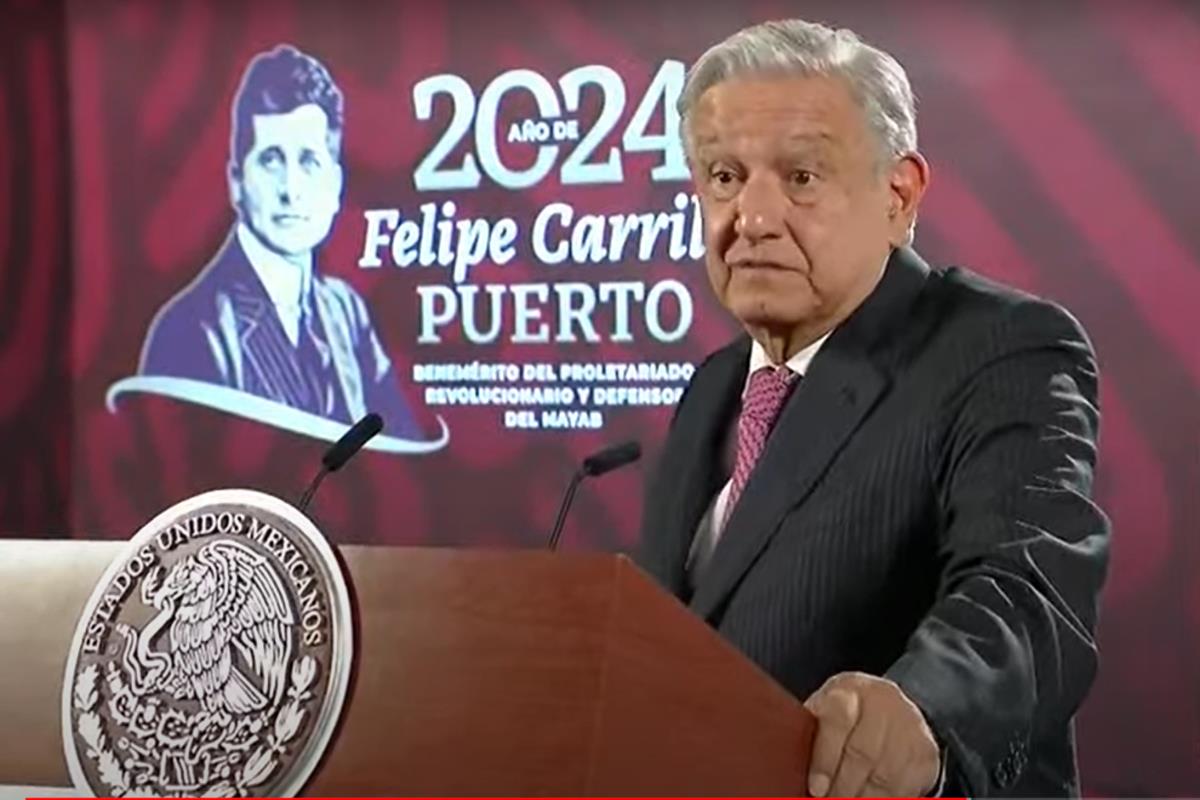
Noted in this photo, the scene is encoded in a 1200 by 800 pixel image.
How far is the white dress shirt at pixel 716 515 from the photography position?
1708mm

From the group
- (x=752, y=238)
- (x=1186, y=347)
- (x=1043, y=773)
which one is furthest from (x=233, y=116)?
(x=1043, y=773)

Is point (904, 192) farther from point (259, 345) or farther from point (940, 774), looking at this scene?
point (259, 345)

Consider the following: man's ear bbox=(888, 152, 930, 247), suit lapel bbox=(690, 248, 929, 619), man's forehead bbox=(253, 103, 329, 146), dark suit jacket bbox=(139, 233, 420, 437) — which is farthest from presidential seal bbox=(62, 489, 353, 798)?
man's forehead bbox=(253, 103, 329, 146)

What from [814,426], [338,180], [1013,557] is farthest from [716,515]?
[338,180]

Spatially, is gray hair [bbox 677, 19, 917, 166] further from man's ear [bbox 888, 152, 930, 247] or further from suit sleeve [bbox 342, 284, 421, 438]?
suit sleeve [bbox 342, 284, 421, 438]

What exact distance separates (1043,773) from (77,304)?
3516mm

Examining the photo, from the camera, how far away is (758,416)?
5.71 ft

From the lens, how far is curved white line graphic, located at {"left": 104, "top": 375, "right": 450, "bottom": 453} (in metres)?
4.18

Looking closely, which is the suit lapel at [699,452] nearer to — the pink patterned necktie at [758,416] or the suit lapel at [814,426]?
the pink patterned necktie at [758,416]

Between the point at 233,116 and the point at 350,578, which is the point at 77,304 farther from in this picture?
the point at 350,578

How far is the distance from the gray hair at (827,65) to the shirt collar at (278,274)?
106 inches

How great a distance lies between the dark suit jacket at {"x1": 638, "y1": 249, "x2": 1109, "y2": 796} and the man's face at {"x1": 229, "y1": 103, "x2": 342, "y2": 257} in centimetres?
270

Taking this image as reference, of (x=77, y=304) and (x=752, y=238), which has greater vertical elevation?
(x=752, y=238)

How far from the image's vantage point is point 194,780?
1.05 meters
